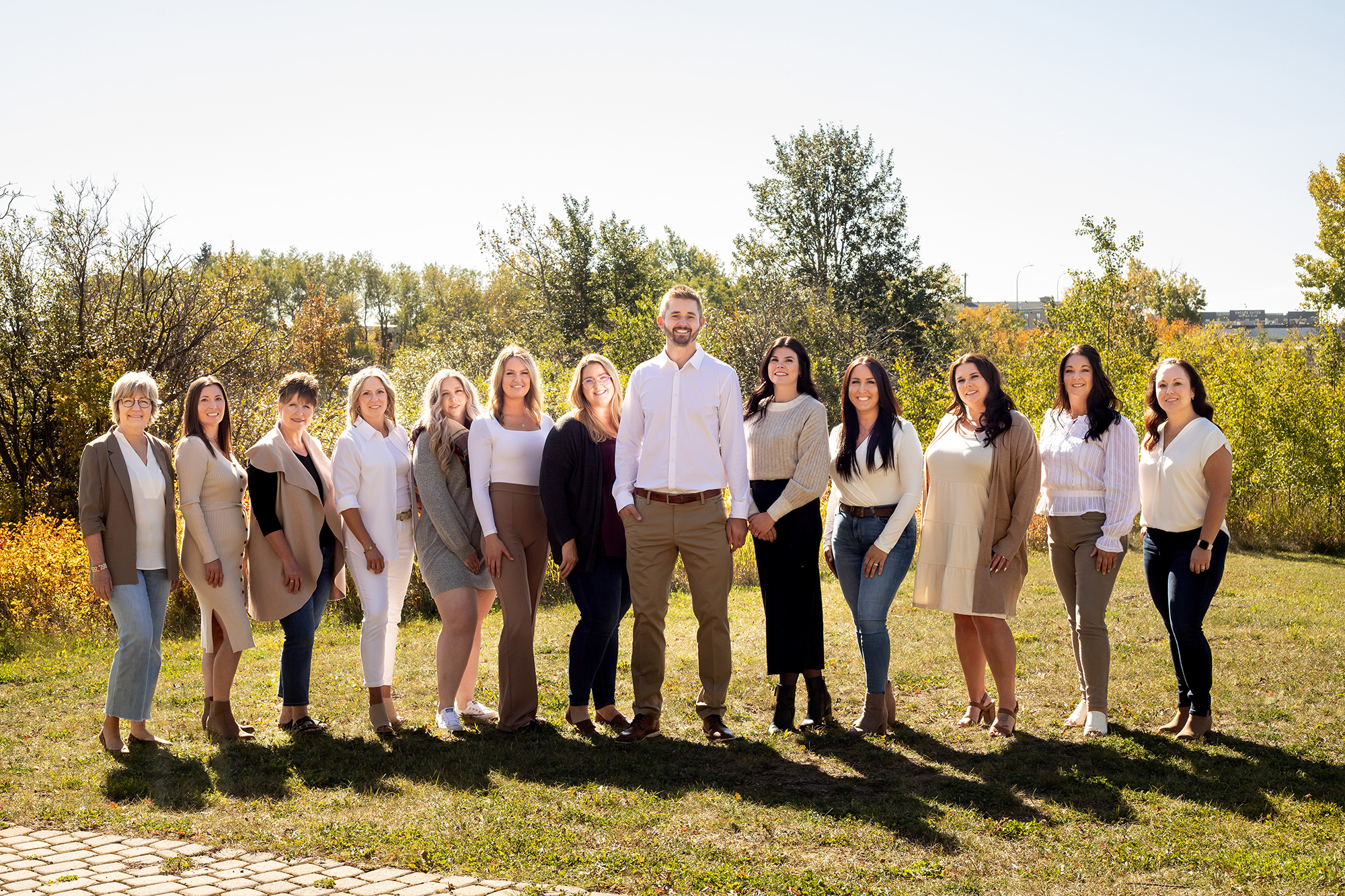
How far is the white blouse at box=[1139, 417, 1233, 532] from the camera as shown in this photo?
5.77m

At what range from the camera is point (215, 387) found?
6.05m

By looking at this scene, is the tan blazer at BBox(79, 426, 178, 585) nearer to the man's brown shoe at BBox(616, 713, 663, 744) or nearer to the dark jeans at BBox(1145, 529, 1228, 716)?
the man's brown shoe at BBox(616, 713, 663, 744)

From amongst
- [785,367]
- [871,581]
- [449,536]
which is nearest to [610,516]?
[449,536]

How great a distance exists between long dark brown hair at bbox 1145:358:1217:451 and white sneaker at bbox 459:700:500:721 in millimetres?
4265

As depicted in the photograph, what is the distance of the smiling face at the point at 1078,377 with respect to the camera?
5.88 meters

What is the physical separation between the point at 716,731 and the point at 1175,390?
129 inches

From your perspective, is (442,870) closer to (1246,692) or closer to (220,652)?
(220,652)

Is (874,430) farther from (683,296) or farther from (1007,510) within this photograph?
(683,296)

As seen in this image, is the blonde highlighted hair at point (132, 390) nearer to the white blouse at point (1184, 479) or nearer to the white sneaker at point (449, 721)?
the white sneaker at point (449, 721)

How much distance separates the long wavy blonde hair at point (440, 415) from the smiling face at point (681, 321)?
1.27 meters

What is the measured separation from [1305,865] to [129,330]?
17.8m

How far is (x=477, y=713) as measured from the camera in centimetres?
632

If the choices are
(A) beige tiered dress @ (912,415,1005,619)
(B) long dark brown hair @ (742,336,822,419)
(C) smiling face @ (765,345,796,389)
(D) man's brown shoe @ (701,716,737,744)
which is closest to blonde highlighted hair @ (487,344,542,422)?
(B) long dark brown hair @ (742,336,822,419)

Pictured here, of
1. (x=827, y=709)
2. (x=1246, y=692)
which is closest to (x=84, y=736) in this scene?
(x=827, y=709)
